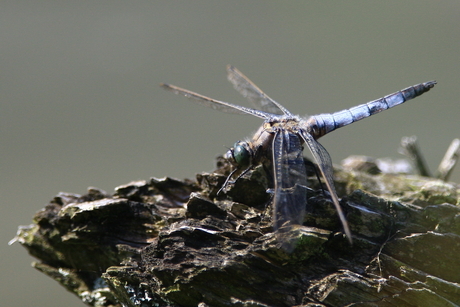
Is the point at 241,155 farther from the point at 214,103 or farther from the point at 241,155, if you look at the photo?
the point at 214,103

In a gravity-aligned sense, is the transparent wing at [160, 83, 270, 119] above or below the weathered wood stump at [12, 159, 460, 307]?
above

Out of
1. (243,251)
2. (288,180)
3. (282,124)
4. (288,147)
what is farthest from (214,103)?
(243,251)

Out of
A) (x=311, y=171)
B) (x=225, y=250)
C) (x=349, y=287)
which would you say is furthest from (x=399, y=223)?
(x=225, y=250)

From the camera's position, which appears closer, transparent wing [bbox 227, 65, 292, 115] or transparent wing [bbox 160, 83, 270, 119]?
transparent wing [bbox 160, 83, 270, 119]

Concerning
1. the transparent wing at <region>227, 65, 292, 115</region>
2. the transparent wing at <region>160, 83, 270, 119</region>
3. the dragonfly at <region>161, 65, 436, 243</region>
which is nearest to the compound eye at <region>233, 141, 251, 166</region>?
the dragonfly at <region>161, 65, 436, 243</region>

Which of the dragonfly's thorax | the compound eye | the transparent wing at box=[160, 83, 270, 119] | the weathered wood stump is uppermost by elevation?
the transparent wing at box=[160, 83, 270, 119]

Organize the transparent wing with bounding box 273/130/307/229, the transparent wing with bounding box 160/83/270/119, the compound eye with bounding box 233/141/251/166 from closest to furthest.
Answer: the transparent wing with bounding box 273/130/307/229 < the compound eye with bounding box 233/141/251/166 < the transparent wing with bounding box 160/83/270/119

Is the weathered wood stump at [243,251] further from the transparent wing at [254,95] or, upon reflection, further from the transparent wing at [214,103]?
the transparent wing at [254,95]

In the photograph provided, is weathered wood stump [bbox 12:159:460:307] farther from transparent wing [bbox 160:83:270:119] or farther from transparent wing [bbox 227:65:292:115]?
transparent wing [bbox 227:65:292:115]

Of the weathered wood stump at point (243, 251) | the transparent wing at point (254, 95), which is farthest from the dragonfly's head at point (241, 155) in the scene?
the transparent wing at point (254, 95)
